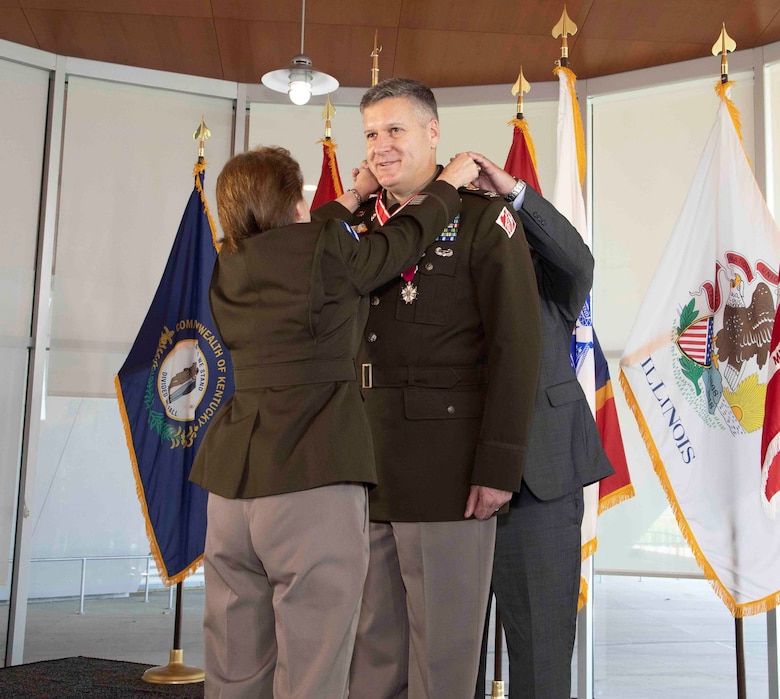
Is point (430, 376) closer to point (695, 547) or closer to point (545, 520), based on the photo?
point (545, 520)

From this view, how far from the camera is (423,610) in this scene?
1.73 metres

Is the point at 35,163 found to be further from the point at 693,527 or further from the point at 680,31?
the point at 693,527

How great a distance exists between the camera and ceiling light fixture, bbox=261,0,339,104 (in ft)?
11.2

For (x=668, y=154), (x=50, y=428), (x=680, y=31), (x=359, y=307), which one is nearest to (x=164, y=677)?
(x=50, y=428)

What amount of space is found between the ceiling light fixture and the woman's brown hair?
A: 187 cm

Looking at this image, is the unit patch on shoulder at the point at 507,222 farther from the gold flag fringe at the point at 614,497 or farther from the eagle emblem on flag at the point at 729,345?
the gold flag fringe at the point at 614,497

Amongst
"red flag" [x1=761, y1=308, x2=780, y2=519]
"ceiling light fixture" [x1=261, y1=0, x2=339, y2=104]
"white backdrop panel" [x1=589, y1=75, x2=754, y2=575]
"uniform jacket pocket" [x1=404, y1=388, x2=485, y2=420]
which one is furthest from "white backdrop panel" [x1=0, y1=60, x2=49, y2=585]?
"red flag" [x1=761, y1=308, x2=780, y2=519]

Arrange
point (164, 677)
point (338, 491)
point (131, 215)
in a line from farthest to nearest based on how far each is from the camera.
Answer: point (131, 215)
point (164, 677)
point (338, 491)

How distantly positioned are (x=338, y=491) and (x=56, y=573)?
9.98 ft

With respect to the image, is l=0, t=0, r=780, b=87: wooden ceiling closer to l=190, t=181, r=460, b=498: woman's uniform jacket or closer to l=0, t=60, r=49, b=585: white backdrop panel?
l=0, t=60, r=49, b=585: white backdrop panel

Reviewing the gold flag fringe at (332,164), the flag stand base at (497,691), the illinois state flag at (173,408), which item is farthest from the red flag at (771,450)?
the illinois state flag at (173,408)

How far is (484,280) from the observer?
184 cm

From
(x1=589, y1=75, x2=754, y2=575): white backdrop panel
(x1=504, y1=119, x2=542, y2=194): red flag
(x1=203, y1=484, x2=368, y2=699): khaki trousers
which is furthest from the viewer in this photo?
(x1=589, y1=75, x2=754, y2=575): white backdrop panel

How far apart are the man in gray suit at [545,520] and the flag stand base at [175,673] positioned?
1.80m
